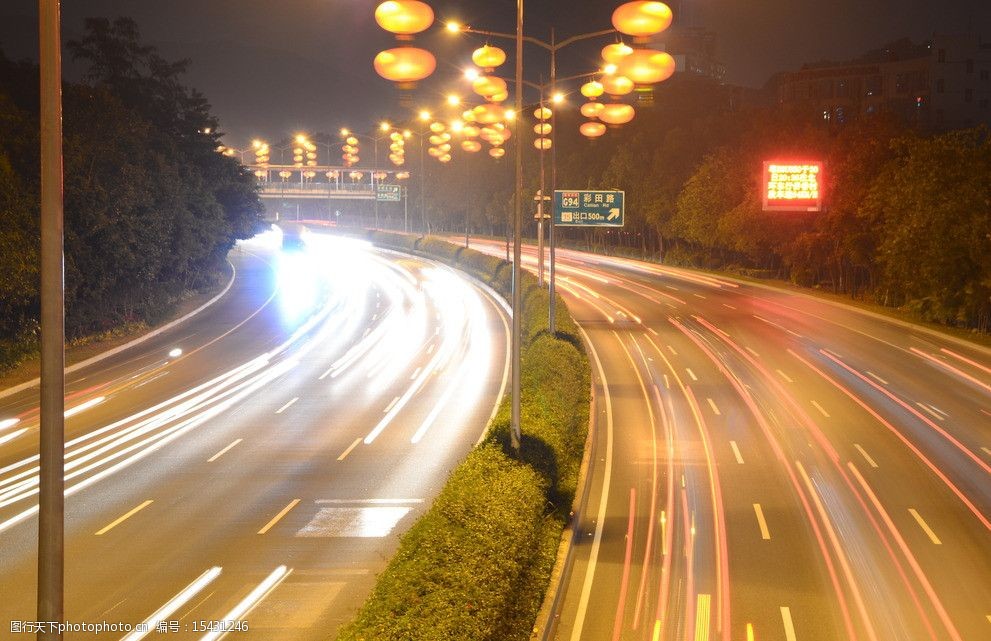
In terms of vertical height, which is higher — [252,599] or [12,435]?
[252,599]

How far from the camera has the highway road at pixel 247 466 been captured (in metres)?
14.5

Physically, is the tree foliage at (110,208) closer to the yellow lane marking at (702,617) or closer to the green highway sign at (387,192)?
the yellow lane marking at (702,617)

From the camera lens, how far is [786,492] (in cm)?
2148

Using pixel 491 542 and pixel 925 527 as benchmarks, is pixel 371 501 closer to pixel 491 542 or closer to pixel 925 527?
pixel 491 542

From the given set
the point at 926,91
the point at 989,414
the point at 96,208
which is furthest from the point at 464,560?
the point at 926,91

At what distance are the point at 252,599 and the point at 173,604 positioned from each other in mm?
1096

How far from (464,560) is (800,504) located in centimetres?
1066

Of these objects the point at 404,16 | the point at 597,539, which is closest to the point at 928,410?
the point at 597,539

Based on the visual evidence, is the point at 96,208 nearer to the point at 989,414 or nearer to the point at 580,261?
the point at 989,414

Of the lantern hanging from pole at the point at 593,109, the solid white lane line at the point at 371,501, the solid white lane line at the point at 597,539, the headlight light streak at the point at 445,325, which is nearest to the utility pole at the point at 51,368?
the solid white lane line at the point at 597,539

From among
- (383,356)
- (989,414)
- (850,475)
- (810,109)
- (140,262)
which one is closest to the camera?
(850,475)

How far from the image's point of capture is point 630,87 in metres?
18.9

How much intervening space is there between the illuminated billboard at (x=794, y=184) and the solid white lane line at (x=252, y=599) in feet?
135

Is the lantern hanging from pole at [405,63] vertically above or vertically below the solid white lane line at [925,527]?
above
